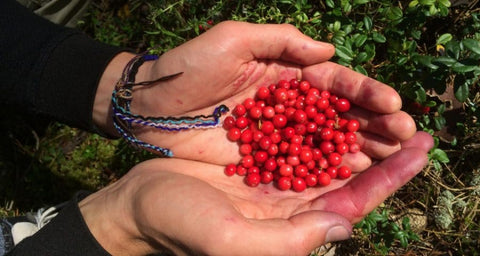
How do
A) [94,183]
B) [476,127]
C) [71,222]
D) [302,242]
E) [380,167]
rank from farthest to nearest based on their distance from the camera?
[94,183]
[476,127]
[71,222]
[380,167]
[302,242]

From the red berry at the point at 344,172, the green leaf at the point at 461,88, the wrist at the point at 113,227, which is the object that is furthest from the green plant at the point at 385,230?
the wrist at the point at 113,227

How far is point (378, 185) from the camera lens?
107 inches

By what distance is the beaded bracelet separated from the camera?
10.5 feet

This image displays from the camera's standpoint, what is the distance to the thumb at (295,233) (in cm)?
237

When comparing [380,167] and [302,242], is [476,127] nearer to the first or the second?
[380,167]

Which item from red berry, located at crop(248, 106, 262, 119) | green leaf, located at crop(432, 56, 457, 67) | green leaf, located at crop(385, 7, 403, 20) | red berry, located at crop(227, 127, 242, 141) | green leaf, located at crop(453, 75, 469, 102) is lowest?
red berry, located at crop(227, 127, 242, 141)

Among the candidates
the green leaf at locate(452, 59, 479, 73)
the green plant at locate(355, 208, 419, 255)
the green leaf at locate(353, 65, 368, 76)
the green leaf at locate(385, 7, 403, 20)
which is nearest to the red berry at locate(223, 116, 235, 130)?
the green leaf at locate(353, 65, 368, 76)

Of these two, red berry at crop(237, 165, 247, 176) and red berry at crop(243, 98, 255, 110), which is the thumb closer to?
red berry at crop(237, 165, 247, 176)

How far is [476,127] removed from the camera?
11.8 feet

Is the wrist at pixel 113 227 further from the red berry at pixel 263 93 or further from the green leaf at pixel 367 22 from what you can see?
the green leaf at pixel 367 22

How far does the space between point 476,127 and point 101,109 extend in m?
3.00

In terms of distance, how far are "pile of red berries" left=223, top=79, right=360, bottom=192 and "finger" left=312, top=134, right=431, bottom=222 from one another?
265 mm

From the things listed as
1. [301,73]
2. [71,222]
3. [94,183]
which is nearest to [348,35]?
[301,73]

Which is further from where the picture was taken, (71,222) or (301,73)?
(301,73)
